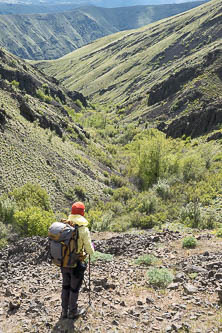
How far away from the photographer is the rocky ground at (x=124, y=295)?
22.4 feet

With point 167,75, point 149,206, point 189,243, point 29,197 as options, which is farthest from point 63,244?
point 167,75

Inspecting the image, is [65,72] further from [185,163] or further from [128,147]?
[185,163]

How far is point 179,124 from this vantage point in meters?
63.6

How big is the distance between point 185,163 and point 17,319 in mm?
28877

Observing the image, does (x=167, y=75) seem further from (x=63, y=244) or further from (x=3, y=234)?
(x=63, y=244)

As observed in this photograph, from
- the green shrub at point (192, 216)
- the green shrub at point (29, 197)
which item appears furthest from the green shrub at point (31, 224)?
the green shrub at point (192, 216)

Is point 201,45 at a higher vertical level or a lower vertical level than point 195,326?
higher

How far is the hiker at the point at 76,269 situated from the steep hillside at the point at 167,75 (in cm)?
5437

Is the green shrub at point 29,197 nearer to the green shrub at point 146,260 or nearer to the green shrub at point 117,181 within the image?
the green shrub at point 146,260

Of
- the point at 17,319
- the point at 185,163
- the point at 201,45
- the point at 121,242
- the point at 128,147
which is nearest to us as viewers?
the point at 17,319

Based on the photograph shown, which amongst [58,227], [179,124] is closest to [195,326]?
[58,227]

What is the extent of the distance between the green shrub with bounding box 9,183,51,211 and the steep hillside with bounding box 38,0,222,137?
42.6 metres

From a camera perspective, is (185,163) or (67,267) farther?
(185,163)

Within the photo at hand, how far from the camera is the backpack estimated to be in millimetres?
6375
